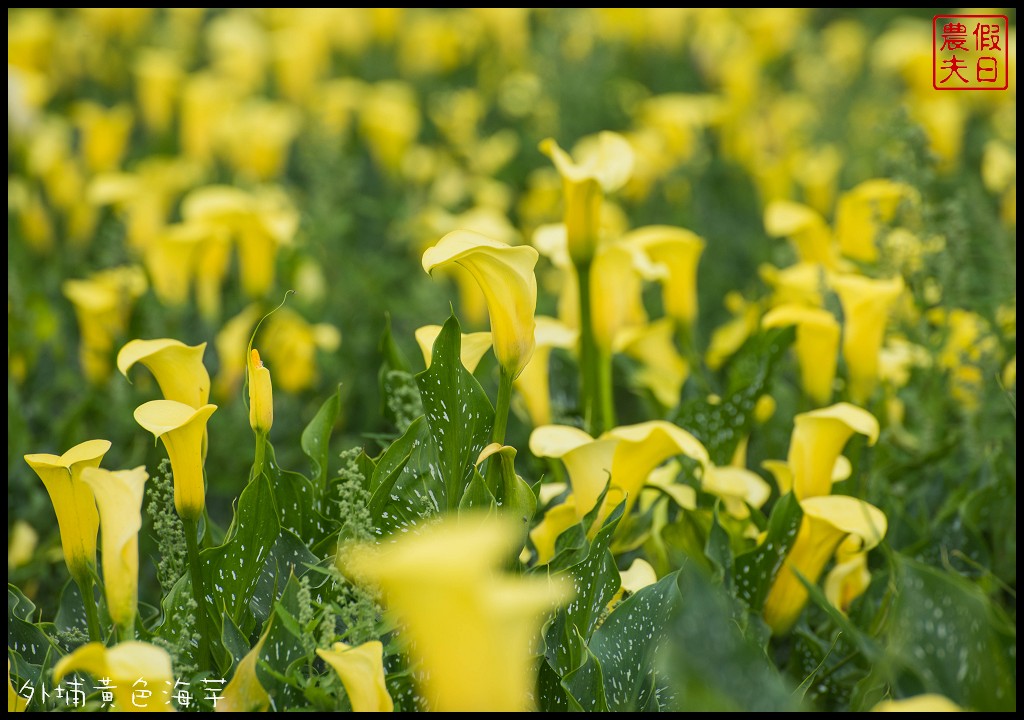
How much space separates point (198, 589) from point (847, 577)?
0.79 metres

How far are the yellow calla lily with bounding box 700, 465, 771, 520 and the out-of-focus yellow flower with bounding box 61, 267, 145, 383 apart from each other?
1.21 meters

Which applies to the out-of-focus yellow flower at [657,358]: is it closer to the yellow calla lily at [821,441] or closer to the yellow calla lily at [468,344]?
the yellow calla lily at [821,441]

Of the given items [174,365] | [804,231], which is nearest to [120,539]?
[174,365]

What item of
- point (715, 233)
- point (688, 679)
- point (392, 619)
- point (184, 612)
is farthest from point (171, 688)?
point (715, 233)

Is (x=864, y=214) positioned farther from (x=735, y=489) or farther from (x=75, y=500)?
(x=75, y=500)

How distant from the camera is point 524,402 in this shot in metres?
1.58

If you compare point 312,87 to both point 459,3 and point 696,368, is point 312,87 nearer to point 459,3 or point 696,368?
point 459,3

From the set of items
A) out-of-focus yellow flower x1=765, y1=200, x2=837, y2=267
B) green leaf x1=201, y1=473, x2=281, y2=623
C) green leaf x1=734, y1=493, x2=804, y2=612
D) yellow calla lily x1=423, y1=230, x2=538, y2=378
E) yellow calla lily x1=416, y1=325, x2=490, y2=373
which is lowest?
green leaf x1=734, y1=493, x2=804, y2=612

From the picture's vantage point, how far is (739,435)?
4.77ft

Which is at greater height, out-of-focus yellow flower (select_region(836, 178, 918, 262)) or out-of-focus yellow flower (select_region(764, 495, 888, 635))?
out-of-focus yellow flower (select_region(836, 178, 918, 262))

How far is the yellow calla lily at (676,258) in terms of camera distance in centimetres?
168

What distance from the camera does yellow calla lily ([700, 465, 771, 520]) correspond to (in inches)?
51.0

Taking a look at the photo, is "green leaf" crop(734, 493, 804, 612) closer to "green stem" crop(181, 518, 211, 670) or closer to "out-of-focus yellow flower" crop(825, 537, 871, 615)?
"out-of-focus yellow flower" crop(825, 537, 871, 615)

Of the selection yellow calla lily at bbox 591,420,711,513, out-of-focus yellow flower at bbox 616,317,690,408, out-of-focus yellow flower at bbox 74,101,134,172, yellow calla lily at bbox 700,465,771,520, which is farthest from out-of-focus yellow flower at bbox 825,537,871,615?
out-of-focus yellow flower at bbox 74,101,134,172
